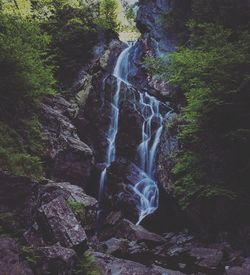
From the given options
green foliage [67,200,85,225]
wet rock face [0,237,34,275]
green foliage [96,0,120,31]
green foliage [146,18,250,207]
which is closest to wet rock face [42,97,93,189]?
green foliage [67,200,85,225]

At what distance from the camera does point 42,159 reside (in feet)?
51.2

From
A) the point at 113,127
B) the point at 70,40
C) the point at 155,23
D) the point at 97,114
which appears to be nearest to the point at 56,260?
the point at 113,127

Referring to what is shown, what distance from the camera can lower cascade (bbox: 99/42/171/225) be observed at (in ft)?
64.7

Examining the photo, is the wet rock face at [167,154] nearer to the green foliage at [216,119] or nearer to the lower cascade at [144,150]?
the lower cascade at [144,150]

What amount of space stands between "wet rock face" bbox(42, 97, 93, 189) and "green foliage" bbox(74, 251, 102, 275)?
8175 millimetres

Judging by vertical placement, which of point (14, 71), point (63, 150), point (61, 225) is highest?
point (14, 71)

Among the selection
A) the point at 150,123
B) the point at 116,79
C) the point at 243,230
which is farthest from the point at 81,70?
the point at 243,230

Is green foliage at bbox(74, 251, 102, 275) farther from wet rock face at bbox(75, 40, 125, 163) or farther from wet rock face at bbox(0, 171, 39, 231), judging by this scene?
wet rock face at bbox(75, 40, 125, 163)

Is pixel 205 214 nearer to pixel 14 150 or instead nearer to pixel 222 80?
pixel 222 80

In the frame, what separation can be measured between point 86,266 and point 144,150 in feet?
44.8

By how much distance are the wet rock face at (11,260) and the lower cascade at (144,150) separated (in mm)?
12319

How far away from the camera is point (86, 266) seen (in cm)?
809

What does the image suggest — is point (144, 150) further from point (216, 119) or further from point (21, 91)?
point (21, 91)

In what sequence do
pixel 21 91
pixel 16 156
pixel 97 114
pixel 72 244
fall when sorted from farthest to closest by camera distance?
pixel 97 114
pixel 21 91
pixel 16 156
pixel 72 244
